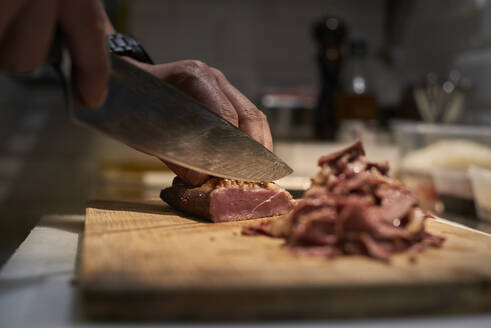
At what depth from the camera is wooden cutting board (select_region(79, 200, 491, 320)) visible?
0.85 meters

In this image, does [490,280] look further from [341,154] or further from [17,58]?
[17,58]

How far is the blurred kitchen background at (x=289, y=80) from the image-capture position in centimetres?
318

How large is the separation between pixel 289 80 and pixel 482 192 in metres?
2.78

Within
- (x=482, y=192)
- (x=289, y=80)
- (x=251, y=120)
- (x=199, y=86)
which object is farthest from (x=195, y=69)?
(x=289, y=80)

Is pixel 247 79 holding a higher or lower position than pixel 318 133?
higher

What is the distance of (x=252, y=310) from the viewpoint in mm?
870

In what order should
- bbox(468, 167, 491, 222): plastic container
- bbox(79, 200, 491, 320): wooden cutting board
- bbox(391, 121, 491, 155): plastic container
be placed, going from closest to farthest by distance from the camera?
1. bbox(79, 200, 491, 320): wooden cutting board
2. bbox(468, 167, 491, 222): plastic container
3. bbox(391, 121, 491, 155): plastic container

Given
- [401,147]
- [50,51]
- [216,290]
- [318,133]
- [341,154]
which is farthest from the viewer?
[318,133]

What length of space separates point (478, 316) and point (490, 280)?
2.6 inches

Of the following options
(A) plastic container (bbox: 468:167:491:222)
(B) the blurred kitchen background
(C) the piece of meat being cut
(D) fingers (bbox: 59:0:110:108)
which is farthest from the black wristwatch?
(B) the blurred kitchen background

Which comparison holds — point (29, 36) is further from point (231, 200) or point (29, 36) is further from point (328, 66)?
point (328, 66)

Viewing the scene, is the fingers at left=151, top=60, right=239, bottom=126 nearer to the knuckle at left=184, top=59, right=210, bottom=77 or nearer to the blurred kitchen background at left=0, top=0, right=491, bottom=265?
the knuckle at left=184, top=59, right=210, bottom=77

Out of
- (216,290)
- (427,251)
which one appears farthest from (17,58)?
(427,251)

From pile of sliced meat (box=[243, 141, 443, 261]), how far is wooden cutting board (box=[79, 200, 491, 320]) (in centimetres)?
4
